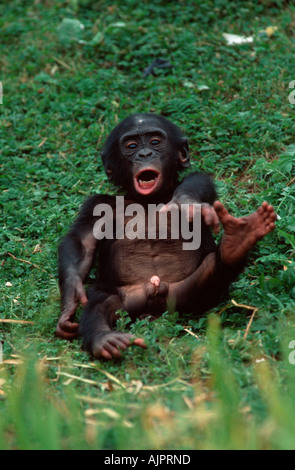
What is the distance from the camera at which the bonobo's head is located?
202 inches

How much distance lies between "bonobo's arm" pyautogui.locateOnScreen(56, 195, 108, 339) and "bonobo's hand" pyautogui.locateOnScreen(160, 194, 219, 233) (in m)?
0.88

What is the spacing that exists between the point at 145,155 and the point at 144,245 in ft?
2.23

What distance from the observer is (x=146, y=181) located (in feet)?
17.0

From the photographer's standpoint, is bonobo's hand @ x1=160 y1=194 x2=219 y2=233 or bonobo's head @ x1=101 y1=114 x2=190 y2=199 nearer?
bonobo's hand @ x1=160 y1=194 x2=219 y2=233

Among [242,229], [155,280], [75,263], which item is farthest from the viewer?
[75,263]

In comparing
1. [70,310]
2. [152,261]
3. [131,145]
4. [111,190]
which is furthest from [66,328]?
[111,190]

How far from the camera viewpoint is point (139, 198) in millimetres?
5250

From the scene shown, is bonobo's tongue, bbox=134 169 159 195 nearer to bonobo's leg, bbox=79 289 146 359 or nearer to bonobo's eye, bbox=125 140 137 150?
bonobo's eye, bbox=125 140 137 150

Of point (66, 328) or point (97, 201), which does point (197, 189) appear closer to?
point (97, 201)

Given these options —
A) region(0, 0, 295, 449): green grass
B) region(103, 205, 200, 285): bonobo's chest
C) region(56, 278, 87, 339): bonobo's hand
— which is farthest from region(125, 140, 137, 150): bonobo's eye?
region(56, 278, 87, 339): bonobo's hand

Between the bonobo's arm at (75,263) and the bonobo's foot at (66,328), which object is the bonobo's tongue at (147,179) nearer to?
the bonobo's arm at (75,263)

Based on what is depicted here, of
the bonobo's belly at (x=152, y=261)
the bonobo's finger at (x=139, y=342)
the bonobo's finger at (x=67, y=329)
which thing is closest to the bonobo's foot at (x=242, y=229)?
the bonobo's belly at (x=152, y=261)

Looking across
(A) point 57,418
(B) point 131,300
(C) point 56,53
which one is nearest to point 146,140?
(B) point 131,300
